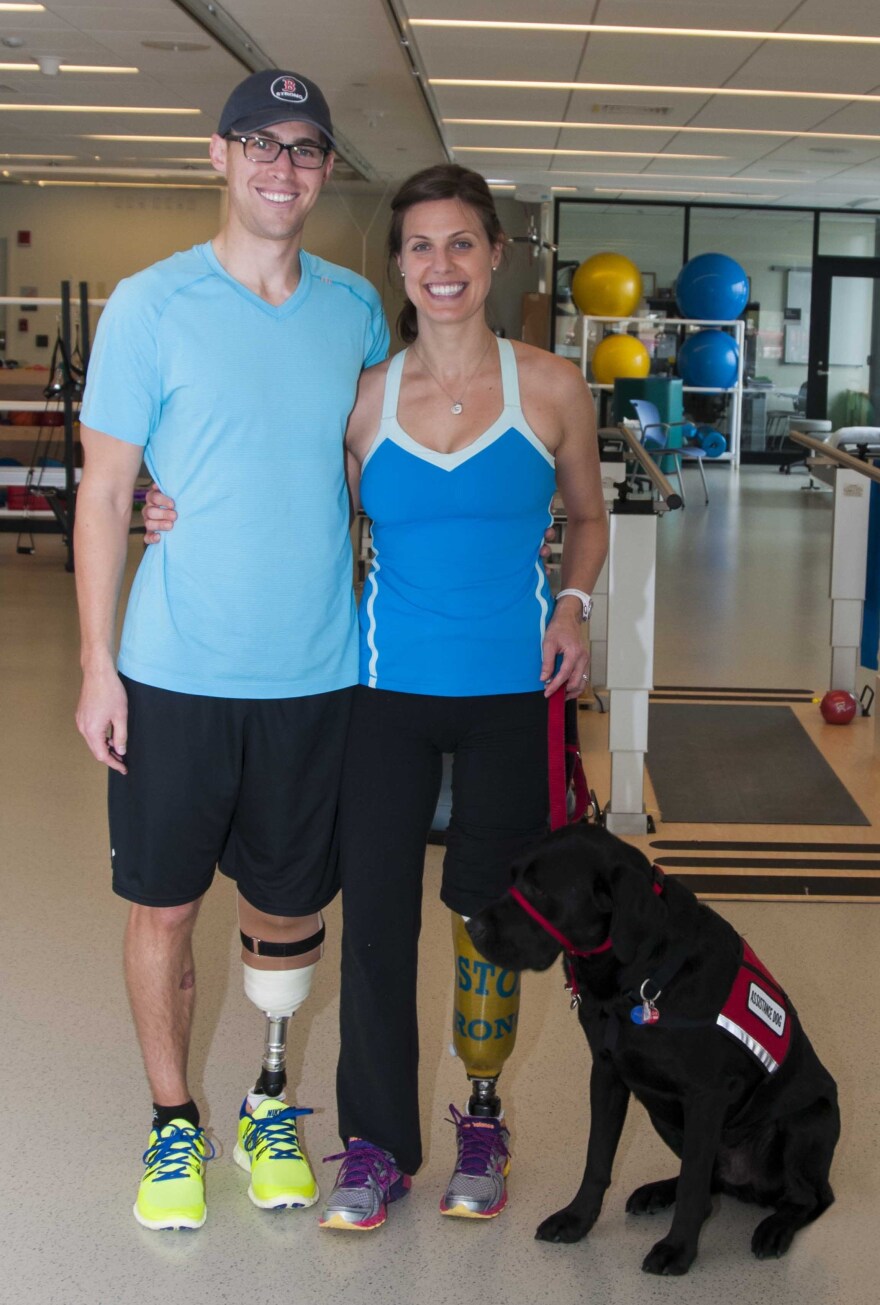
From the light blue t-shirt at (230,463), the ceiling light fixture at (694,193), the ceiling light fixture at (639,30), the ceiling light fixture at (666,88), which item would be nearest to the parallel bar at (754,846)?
the light blue t-shirt at (230,463)

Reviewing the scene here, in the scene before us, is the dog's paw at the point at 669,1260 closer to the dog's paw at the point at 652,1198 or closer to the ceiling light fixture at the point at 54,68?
the dog's paw at the point at 652,1198

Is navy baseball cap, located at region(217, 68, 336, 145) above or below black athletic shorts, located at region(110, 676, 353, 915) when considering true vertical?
above

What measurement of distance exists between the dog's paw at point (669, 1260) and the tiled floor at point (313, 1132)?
2cm

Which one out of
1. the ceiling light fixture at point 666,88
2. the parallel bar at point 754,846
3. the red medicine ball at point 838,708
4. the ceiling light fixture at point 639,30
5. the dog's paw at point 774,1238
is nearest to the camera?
the dog's paw at point 774,1238

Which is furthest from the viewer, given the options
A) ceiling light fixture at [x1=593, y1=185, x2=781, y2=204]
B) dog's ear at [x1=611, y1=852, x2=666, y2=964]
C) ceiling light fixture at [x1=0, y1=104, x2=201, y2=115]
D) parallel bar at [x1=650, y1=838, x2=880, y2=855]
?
ceiling light fixture at [x1=593, y1=185, x2=781, y2=204]

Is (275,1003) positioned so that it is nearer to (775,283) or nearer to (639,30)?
(639,30)

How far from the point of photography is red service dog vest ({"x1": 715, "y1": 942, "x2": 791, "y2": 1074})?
5.79ft

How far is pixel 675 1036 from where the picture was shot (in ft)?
5.73

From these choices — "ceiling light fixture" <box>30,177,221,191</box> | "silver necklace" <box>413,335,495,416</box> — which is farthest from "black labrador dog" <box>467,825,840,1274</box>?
"ceiling light fixture" <box>30,177,221,191</box>

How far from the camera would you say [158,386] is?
5.78ft

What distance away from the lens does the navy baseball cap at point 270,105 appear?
179cm

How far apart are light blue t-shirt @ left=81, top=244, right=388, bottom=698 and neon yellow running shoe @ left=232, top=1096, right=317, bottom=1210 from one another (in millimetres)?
680

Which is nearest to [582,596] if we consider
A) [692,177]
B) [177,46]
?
[177,46]

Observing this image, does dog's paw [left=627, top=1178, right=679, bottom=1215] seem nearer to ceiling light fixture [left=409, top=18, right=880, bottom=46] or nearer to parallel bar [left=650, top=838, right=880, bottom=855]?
parallel bar [left=650, top=838, right=880, bottom=855]
